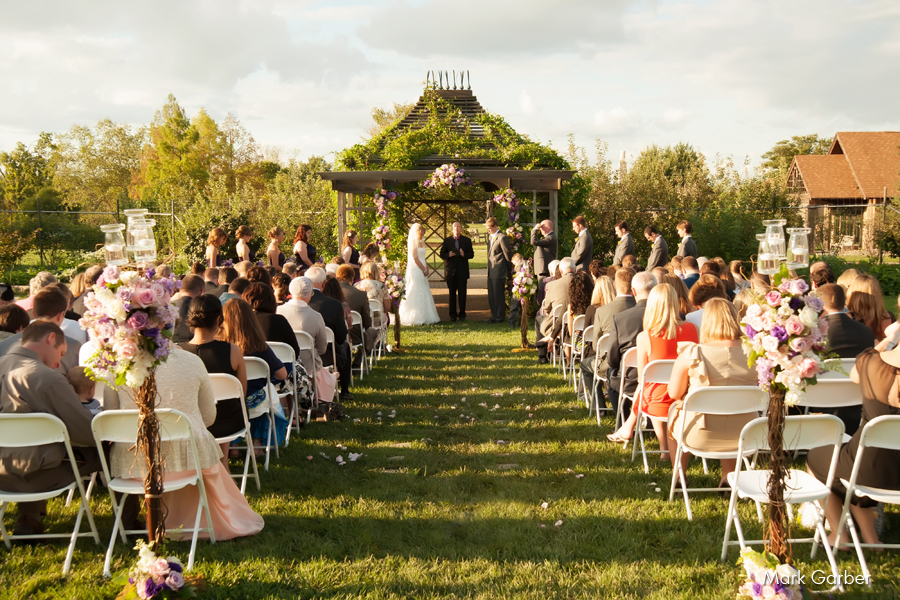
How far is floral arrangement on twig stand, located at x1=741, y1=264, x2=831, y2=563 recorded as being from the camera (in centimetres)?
285

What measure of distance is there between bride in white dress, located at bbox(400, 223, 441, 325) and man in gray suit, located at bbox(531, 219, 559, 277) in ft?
7.36

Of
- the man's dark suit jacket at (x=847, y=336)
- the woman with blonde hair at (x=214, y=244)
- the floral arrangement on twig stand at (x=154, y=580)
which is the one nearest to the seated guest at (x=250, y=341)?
the floral arrangement on twig stand at (x=154, y=580)

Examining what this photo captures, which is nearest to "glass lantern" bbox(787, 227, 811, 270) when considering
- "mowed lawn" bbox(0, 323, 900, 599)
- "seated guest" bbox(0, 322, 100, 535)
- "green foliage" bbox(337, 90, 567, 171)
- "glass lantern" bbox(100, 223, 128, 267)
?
"mowed lawn" bbox(0, 323, 900, 599)

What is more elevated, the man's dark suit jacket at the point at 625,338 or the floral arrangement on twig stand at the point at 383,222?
the floral arrangement on twig stand at the point at 383,222

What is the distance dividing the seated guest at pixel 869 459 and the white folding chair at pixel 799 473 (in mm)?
85

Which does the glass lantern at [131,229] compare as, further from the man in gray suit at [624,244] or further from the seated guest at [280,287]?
the man in gray suit at [624,244]

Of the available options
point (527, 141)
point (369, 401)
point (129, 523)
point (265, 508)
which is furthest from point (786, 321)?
point (527, 141)

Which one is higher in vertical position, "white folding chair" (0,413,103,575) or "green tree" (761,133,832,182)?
"green tree" (761,133,832,182)

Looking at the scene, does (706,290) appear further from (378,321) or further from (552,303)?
(378,321)

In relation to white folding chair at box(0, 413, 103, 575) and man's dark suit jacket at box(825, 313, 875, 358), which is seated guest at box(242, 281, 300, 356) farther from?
man's dark suit jacket at box(825, 313, 875, 358)

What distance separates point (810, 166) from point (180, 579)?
42.9m

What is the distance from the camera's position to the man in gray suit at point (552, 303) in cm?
877

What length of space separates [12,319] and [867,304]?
6747 millimetres

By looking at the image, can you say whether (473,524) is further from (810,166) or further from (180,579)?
(810,166)
